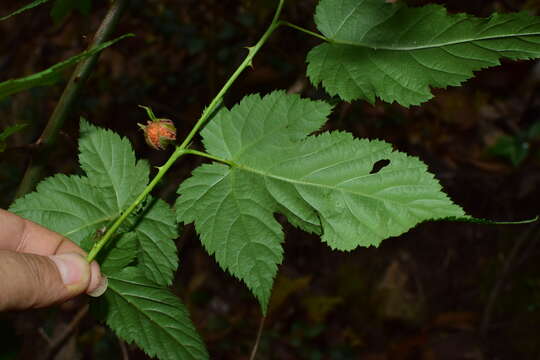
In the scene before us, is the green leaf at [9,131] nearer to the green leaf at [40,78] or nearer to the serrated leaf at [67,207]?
the green leaf at [40,78]

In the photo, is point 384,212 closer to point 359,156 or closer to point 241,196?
point 359,156

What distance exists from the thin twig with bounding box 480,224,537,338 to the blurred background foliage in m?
0.01

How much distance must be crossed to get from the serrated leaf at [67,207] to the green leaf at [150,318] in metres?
0.19

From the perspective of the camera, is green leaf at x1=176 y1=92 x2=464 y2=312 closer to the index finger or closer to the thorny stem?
the thorny stem

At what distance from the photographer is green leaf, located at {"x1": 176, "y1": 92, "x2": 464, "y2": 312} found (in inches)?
43.1

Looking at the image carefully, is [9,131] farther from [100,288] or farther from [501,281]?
[501,281]

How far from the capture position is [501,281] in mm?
3342

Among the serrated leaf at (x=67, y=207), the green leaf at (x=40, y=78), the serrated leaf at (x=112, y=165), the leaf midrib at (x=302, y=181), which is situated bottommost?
the serrated leaf at (x=67, y=207)

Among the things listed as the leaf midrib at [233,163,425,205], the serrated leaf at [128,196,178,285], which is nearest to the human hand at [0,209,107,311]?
the serrated leaf at [128,196,178,285]

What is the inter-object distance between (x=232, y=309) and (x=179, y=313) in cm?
241

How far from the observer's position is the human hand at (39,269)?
3.42 feet

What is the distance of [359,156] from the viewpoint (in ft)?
3.83

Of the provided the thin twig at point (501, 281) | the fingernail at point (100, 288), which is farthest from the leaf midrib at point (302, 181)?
the thin twig at point (501, 281)

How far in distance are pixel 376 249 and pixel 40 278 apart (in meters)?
2.88
